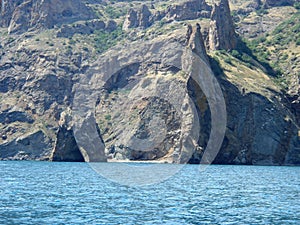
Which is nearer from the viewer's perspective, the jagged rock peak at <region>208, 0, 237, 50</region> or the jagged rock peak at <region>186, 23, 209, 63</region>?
the jagged rock peak at <region>186, 23, 209, 63</region>

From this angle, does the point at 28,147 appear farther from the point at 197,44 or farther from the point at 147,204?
the point at 147,204

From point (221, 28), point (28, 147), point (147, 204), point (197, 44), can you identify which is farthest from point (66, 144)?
point (147, 204)

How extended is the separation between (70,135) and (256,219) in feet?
373

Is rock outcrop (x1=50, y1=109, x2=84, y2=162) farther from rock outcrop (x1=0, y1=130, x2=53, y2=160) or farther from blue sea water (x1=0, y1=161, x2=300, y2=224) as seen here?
blue sea water (x1=0, y1=161, x2=300, y2=224)

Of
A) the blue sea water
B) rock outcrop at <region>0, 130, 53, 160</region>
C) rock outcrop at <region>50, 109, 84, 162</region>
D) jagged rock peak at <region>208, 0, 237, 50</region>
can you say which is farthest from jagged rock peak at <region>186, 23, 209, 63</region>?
the blue sea water

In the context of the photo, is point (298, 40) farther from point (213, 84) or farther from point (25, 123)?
point (25, 123)

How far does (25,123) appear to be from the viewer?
19675 cm

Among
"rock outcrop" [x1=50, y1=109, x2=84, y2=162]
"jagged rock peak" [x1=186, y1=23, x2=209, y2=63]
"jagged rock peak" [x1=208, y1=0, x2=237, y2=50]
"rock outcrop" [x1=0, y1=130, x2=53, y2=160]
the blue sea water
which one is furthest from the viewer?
"jagged rock peak" [x1=208, y1=0, x2=237, y2=50]

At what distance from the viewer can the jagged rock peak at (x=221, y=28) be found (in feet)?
605

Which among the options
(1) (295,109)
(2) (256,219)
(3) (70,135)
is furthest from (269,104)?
(2) (256,219)

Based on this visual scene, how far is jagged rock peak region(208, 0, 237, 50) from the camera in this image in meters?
184

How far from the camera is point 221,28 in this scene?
18500 cm

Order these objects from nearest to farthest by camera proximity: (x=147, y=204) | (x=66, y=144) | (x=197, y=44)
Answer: (x=147, y=204)
(x=66, y=144)
(x=197, y=44)

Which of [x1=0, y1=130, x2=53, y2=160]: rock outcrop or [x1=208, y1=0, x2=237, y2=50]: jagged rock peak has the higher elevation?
[x1=208, y1=0, x2=237, y2=50]: jagged rock peak
